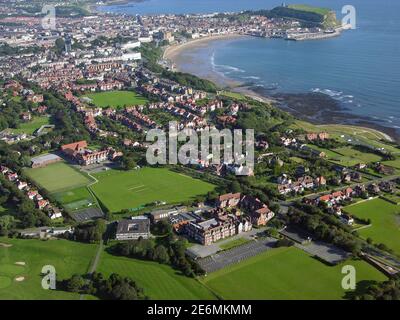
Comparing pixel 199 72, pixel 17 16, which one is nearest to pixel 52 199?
pixel 199 72

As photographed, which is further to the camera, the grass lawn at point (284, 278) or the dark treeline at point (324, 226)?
the dark treeline at point (324, 226)

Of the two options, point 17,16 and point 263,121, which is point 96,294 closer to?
point 263,121

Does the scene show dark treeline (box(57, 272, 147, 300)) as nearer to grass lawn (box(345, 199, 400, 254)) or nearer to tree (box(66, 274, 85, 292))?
tree (box(66, 274, 85, 292))

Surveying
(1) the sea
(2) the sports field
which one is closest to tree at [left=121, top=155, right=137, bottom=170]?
(2) the sports field

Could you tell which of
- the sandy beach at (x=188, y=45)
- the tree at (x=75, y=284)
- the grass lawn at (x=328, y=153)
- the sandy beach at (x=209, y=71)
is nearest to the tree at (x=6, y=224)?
the tree at (x=75, y=284)

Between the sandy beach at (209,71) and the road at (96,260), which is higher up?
the sandy beach at (209,71)

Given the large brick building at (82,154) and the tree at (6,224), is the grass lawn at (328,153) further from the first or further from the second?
the tree at (6,224)

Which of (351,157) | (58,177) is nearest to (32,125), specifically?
(58,177)
